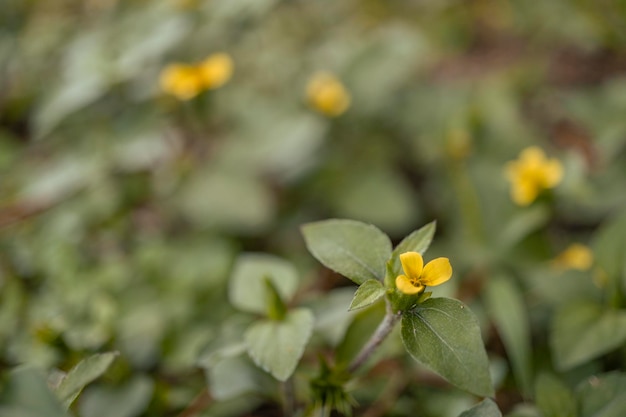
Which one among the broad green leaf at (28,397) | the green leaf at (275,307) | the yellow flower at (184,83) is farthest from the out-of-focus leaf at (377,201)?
the broad green leaf at (28,397)

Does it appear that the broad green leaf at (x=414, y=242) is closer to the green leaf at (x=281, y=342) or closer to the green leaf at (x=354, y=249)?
the green leaf at (x=354, y=249)

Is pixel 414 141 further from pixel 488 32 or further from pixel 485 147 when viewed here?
pixel 488 32

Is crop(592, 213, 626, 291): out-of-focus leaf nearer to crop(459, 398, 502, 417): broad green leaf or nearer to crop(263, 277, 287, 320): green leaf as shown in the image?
crop(459, 398, 502, 417): broad green leaf

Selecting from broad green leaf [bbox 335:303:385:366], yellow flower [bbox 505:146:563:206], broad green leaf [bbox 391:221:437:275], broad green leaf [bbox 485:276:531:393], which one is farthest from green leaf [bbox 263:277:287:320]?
yellow flower [bbox 505:146:563:206]

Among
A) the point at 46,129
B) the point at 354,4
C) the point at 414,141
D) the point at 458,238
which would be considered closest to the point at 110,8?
the point at 46,129

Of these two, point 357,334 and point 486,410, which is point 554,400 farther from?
point 357,334

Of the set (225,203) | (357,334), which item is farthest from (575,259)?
(225,203)

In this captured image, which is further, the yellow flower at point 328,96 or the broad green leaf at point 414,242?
the yellow flower at point 328,96
